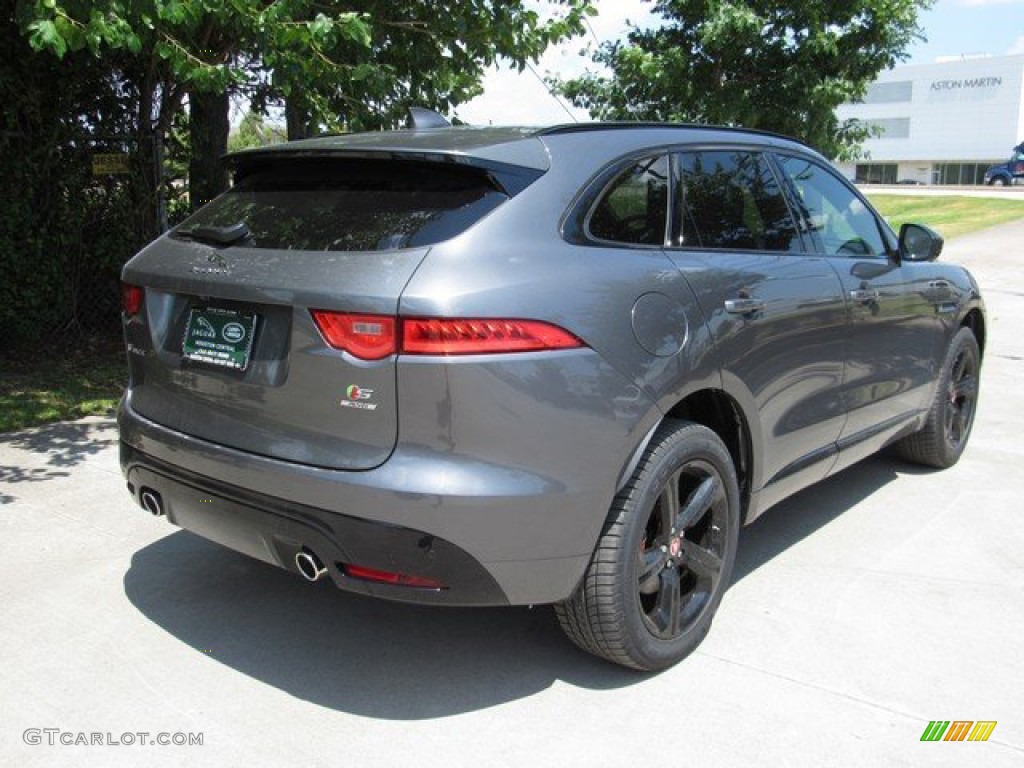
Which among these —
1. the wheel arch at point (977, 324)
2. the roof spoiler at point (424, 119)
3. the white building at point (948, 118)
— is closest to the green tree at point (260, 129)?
the roof spoiler at point (424, 119)

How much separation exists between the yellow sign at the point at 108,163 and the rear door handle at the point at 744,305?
20.9 feet

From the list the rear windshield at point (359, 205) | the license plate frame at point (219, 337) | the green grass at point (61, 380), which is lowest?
the green grass at point (61, 380)

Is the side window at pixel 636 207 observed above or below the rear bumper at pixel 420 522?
above

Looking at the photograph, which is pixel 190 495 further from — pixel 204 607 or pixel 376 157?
pixel 376 157

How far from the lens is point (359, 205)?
3.01 m

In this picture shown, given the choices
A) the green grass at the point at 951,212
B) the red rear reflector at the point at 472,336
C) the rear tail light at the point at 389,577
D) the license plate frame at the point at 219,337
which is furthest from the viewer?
the green grass at the point at 951,212

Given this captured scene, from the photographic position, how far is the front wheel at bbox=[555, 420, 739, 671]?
9.70 feet

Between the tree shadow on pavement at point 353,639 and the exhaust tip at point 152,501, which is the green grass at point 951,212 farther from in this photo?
the exhaust tip at point 152,501

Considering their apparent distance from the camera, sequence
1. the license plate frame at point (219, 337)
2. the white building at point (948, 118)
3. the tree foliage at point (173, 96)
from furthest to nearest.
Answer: the white building at point (948, 118) → the tree foliage at point (173, 96) → the license plate frame at point (219, 337)

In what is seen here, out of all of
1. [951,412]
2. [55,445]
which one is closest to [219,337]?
[55,445]

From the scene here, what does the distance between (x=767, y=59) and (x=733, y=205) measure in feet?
26.5

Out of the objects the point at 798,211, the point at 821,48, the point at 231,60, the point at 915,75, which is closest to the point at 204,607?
the point at 798,211

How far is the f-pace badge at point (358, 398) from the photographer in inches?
105

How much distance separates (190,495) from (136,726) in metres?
0.72
